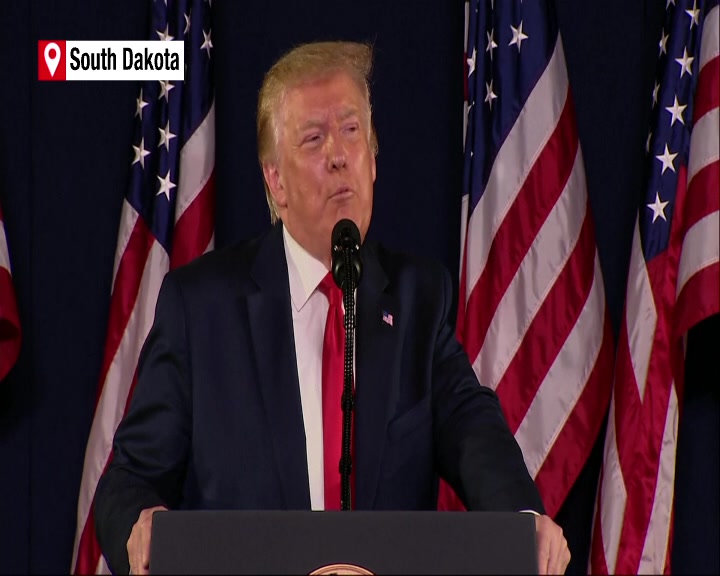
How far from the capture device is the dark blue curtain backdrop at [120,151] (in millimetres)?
3891

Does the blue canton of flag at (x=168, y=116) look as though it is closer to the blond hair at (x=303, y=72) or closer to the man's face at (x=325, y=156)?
the blond hair at (x=303, y=72)

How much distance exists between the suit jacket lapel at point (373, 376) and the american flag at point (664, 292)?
152 cm

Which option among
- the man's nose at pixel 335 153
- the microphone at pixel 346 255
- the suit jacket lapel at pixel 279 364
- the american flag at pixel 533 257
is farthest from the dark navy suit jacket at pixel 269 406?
the american flag at pixel 533 257

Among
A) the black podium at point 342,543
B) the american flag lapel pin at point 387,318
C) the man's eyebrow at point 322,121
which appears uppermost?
the man's eyebrow at point 322,121

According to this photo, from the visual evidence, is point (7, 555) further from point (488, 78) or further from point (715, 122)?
point (715, 122)

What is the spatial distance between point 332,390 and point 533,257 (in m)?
1.60

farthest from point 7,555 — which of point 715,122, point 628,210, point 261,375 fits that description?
point 715,122

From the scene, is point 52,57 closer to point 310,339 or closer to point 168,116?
point 168,116

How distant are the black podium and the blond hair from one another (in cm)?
109

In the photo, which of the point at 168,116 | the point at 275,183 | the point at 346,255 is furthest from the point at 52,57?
the point at 346,255

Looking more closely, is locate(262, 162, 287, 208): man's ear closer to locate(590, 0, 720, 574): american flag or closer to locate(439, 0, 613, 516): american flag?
locate(439, 0, 613, 516): american flag

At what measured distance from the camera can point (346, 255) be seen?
68.8 inches

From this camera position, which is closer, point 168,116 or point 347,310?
point 347,310

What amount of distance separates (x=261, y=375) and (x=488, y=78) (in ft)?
6.05
